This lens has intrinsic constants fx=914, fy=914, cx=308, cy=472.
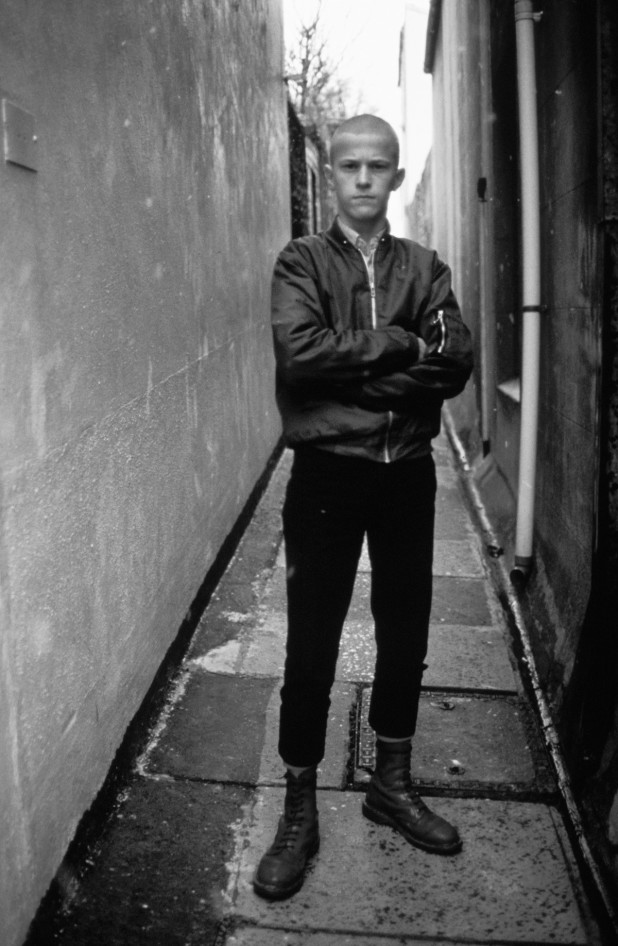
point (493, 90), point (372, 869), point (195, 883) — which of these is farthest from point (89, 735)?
point (493, 90)

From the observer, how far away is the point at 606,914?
2.27m

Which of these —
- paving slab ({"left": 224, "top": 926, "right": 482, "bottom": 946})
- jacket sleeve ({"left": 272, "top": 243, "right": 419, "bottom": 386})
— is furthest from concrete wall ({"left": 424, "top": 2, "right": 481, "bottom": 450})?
paving slab ({"left": 224, "top": 926, "right": 482, "bottom": 946})

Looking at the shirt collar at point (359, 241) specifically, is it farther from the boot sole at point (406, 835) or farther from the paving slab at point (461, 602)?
the paving slab at point (461, 602)

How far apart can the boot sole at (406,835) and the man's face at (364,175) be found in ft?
5.51

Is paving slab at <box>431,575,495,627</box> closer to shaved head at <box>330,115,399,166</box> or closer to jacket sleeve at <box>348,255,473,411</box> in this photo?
jacket sleeve at <box>348,255,473,411</box>

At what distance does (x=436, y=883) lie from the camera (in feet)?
8.07

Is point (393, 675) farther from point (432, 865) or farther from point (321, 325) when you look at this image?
point (321, 325)

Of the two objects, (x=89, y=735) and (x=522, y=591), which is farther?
(x=522, y=591)

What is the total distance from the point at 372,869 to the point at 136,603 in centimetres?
117

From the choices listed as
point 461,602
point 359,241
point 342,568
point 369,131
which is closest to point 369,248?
point 359,241

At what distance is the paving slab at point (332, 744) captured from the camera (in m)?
2.97

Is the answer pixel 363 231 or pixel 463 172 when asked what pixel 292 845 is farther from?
pixel 463 172

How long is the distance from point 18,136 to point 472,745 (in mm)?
2366

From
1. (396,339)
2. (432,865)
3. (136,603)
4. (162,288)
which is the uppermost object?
(162,288)
